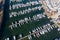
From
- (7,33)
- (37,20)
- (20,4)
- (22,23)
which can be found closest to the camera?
(7,33)

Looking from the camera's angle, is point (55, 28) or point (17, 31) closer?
point (17, 31)

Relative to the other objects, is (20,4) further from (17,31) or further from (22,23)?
(17,31)

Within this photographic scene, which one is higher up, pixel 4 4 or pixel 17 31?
pixel 4 4

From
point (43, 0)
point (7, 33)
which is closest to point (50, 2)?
point (43, 0)

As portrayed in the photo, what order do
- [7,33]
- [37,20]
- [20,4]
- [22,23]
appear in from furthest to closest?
[20,4] < [37,20] < [22,23] < [7,33]

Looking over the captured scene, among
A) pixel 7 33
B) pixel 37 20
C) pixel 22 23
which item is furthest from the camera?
pixel 37 20

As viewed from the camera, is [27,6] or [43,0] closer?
[27,6]

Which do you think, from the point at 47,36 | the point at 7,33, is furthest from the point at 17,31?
the point at 47,36

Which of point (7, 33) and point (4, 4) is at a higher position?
point (4, 4)

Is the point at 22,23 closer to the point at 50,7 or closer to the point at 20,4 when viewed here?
the point at 20,4
